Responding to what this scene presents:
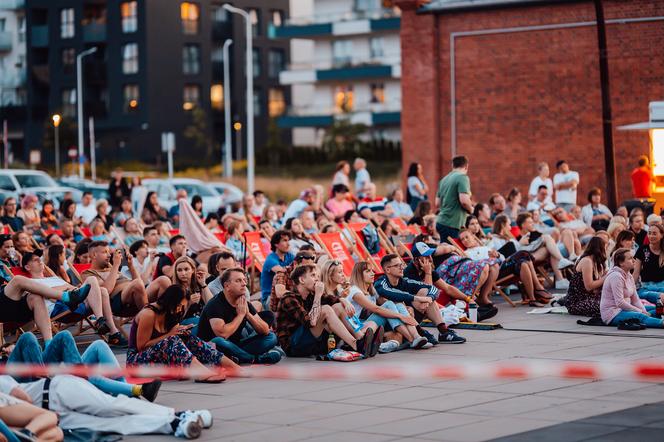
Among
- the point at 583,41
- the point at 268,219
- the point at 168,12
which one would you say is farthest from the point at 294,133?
the point at 268,219

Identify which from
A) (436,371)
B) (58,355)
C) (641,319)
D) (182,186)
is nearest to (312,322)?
(436,371)

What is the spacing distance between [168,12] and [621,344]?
234ft

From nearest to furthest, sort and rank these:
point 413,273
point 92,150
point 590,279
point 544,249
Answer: point 413,273, point 590,279, point 544,249, point 92,150

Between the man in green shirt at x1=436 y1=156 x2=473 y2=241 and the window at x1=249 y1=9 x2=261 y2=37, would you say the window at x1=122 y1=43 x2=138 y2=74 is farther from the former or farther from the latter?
the man in green shirt at x1=436 y1=156 x2=473 y2=241

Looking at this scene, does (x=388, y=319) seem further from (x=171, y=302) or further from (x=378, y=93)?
(x=378, y=93)

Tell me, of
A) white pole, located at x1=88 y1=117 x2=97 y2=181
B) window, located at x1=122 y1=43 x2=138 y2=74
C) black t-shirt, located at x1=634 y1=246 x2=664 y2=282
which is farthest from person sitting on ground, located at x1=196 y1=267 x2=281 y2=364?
window, located at x1=122 y1=43 x2=138 y2=74

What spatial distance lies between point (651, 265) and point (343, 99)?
60259mm

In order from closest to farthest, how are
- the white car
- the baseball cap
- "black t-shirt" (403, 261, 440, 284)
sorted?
"black t-shirt" (403, 261, 440, 284)
the baseball cap
the white car

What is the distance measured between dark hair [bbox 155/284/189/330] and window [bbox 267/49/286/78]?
242 feet

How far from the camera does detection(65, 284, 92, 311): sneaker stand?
1384 centimetres

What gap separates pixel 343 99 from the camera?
251 feet

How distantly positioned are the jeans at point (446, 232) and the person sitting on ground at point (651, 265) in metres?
3.20

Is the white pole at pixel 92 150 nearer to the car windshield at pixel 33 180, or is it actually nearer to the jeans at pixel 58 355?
the car windshield at pixel 33 180

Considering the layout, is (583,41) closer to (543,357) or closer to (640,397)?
(543,357)
